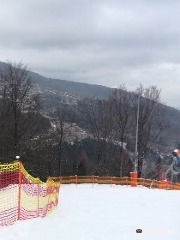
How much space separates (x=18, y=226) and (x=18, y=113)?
34.5m

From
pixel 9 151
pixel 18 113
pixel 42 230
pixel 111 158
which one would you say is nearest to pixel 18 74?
pixel 18 113

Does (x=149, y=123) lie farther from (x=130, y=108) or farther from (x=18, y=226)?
(x=18, y=226)

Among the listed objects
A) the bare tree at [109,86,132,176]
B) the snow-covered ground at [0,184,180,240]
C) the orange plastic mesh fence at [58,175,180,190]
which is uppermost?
the bare tree at [109,86,132,176]

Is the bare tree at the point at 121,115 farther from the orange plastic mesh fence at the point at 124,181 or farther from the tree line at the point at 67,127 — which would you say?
the orange plastic mesh fence at the point at 124,181

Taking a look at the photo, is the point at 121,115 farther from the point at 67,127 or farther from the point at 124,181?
the point at 124,181

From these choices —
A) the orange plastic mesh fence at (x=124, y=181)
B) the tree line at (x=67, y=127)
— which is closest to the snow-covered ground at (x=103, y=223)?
the orange plastic mesh fence at (x=124, y=181)

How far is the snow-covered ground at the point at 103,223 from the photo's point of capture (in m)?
12.9

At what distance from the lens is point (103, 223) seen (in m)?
15.8

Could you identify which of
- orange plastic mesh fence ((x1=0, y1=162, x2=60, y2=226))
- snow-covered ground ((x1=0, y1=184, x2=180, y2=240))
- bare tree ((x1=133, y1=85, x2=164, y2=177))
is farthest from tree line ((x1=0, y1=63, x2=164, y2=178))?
orange plastic mesh fence ((x1=0, y1=162, x2=60, y2=226))

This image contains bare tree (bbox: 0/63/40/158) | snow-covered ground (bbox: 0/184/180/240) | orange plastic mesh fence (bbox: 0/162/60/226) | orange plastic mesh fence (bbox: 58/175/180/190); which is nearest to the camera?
snow-covered ground (bbox: 0/184/180/240)

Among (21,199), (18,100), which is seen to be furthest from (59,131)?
(21,199)

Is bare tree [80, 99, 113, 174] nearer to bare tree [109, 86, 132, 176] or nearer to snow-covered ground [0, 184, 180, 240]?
bare tree [109, 86, 132, 176]

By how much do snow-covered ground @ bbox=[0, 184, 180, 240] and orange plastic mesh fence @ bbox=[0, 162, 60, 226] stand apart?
413 millimetres

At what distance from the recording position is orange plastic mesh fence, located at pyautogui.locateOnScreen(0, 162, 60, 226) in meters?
14.4
